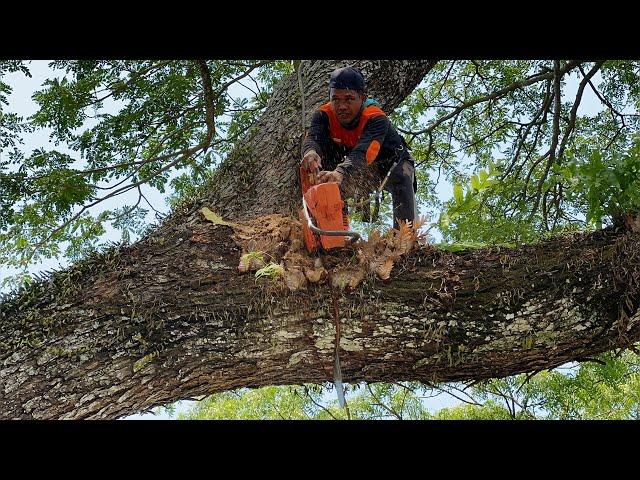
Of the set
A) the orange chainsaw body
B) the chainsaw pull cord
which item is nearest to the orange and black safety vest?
the orange chainsaw body

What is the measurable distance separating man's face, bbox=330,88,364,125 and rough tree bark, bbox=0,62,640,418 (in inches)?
35.8

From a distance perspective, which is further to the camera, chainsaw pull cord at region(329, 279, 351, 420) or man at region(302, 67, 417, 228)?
man at region(302, 67, 417, 228)

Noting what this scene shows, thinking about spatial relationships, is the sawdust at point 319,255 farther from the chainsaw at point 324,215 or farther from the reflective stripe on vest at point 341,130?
the reflective stripe on vest at point 341,130

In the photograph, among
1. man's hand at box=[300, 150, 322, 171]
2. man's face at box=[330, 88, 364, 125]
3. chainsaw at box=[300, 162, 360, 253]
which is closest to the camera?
chainsaw at box=[300, 162, 360, 253]

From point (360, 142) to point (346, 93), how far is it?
11.8 inches

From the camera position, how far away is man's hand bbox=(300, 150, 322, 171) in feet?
10.5

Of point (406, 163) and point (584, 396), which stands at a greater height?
point (406, 163)

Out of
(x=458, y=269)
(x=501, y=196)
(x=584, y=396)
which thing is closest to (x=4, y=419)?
(x=458, y=269)

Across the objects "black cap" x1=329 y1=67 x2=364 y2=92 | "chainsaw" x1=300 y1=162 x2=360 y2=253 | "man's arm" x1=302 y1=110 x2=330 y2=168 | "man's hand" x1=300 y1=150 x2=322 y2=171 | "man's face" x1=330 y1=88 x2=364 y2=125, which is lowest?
Result: "chainsaw" x1=300 y1=162 x2=360 y2=253

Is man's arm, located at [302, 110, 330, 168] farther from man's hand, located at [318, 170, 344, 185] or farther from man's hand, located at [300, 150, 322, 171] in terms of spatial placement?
man's hand, located at [318, 170, 344, 185]

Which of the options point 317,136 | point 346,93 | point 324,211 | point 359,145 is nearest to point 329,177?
point 324,211
